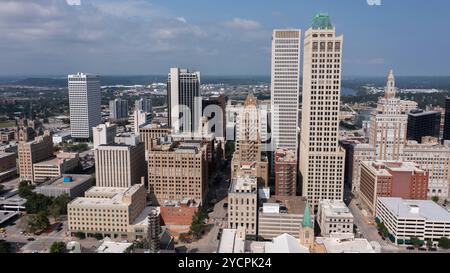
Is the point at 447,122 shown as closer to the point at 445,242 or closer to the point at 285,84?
the point at 285,84

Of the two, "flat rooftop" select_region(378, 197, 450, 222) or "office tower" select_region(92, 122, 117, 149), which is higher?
"office tower" select_region(92, 122, 117, 149)

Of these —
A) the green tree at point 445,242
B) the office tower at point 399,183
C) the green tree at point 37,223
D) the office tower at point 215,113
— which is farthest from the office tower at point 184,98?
the green tree at point 445,242

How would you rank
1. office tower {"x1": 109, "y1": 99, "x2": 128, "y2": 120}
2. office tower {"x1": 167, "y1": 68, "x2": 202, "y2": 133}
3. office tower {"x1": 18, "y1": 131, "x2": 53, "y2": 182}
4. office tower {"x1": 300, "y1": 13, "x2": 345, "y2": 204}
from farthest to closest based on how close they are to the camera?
office tower {"x1": 109, "y1": 99, "x2": 128, "y2": 120} < office tower {"x1": 167, "y1": 68, "x2": 202, "y2": 133} < office tower {"x1": 18, "y1": 131, "x2": 53, "y2": 182} < office tower {"x1": 300, "y1": 13, "x2": 345, "y2": 204}

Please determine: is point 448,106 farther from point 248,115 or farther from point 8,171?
point 8,171

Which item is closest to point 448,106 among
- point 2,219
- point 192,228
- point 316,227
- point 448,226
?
point 448,226

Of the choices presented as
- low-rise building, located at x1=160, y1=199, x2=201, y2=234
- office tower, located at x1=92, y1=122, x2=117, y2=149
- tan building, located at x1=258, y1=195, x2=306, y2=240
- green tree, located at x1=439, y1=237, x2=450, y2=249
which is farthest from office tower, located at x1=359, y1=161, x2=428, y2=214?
office tower, located at x1=92, y1=122, x2=117, y2=149

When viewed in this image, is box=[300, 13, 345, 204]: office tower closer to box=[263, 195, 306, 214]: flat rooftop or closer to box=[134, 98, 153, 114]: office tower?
box=[263, 195, 306, 214]: flat rooftop

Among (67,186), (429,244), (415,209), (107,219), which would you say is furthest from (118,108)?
(429,244)
